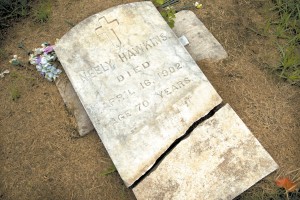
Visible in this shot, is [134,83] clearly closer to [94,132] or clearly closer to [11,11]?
[94,132]

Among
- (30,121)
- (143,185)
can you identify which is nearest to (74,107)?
(30,121)

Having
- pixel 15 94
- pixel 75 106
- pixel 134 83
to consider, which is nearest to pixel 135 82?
pixel 134 83

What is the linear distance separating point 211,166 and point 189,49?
40.4 inches

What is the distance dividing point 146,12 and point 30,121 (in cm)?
123

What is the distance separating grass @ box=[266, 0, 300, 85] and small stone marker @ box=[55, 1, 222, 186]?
0.77 meters

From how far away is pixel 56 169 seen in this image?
7.82 ft

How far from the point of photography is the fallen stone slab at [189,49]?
2504mm

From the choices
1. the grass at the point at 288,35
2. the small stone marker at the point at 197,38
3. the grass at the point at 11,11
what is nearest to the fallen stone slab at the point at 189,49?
the small stone marker at the point at 197,38

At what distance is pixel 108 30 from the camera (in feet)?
8.02

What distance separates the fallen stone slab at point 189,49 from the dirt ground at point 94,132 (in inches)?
2.4

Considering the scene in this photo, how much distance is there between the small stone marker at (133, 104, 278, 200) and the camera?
201 centimetres

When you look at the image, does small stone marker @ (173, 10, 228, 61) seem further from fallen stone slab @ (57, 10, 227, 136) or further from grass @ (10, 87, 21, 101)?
grass @ (10, 87, 21, 101)

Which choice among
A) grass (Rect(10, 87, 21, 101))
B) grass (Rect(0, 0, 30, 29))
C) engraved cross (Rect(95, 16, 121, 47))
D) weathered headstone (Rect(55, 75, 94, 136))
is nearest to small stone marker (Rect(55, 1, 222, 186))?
engraved cross (Rect(95, 16, 121, 47))

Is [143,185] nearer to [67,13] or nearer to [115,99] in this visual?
[115,99]
